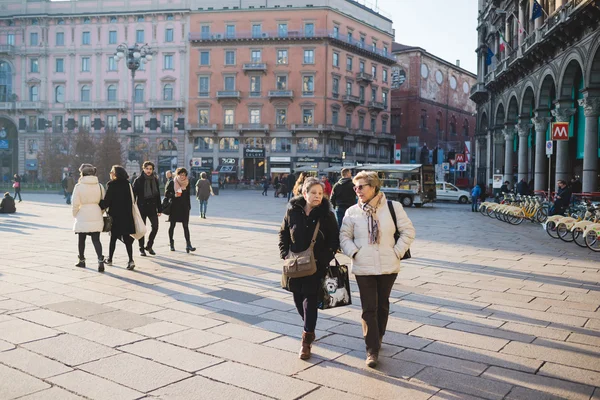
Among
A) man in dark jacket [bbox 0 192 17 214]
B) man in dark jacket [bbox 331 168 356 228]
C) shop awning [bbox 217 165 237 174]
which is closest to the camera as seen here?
man in dark jacket [bbox 331 168 356 228]

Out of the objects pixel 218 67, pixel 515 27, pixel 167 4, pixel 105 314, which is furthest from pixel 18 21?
pixel 105 314

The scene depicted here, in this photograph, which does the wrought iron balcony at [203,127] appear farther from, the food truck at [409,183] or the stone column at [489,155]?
the food truck at [409,183]

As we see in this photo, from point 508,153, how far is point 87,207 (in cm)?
2976

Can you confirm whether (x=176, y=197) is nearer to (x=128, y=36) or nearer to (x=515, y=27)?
(x=515, y=27)

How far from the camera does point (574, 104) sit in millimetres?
25391

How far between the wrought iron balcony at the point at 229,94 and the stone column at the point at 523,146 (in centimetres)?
3383

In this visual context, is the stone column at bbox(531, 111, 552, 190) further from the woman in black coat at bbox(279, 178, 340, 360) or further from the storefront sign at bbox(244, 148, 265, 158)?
the storefront sign at bbox(244, 148, 265, 158)

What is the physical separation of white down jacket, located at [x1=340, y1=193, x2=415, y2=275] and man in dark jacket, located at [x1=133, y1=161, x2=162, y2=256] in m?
6.74

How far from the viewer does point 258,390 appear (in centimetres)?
420

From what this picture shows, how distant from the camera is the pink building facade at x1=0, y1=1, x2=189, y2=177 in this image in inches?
2418

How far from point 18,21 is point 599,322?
70567 mm

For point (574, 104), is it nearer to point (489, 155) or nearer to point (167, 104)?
point (489, 155)

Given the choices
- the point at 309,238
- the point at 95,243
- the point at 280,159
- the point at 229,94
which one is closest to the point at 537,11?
the point at 95,243

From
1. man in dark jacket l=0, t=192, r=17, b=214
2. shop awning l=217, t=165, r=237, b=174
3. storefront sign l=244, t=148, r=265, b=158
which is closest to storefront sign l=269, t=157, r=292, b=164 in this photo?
storefront sign l=244, t=148, r=265, b=158
